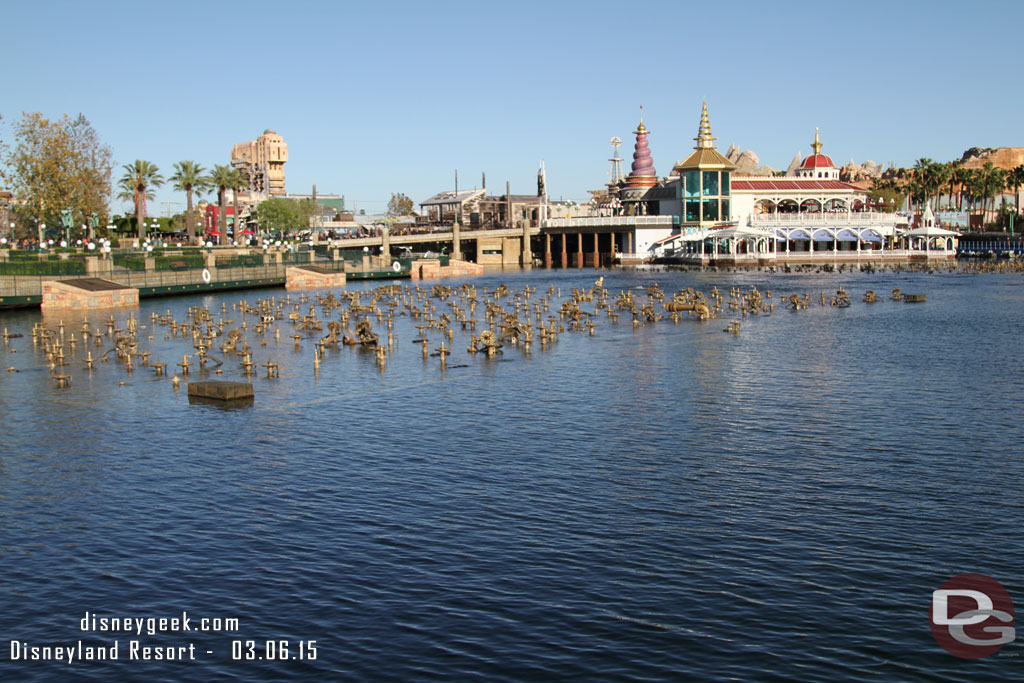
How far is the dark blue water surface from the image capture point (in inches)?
634

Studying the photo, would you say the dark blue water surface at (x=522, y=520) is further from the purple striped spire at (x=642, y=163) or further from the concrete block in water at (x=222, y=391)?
the purple striped spire at (x=642, y=163)

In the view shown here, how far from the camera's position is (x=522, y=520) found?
22.2 metres

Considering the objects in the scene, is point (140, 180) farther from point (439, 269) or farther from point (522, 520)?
point (522, 520)

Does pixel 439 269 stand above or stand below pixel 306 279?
above

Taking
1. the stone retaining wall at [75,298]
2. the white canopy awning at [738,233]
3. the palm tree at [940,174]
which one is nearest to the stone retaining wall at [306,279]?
the stone retaining wall at [75,298]

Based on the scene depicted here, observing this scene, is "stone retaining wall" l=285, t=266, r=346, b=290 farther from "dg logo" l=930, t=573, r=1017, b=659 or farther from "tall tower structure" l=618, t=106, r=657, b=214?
"dg logo" l=930, t=573, r=1017, b=659

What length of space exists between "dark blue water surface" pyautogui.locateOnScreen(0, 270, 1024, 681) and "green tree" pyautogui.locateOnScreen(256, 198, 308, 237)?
14118 centimetres

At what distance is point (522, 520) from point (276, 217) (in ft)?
543

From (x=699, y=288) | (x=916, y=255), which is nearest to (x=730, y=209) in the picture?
(x=916, y=255)

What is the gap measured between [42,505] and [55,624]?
7.35m

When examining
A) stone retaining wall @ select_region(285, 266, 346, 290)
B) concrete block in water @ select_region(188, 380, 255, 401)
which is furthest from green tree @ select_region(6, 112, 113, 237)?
concrete block in water @ select_region(188, 380, 255, 401)

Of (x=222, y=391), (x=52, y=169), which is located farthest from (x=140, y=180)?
(x=222, y=391)

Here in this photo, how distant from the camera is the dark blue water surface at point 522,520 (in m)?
16.1

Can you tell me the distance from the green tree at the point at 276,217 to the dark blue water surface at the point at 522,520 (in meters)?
141
